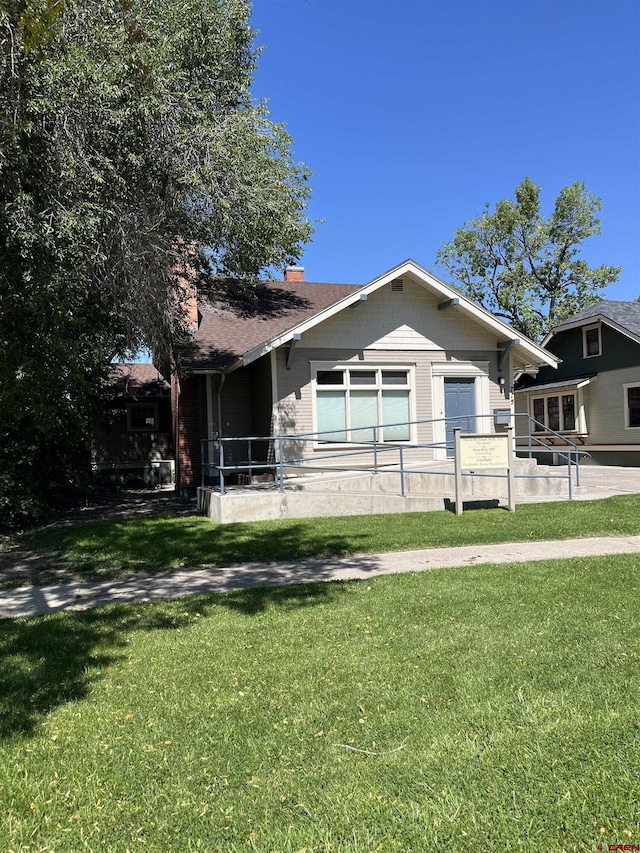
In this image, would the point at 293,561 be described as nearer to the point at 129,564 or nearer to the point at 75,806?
the point at 129,564

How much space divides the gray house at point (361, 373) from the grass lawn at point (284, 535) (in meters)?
3.90

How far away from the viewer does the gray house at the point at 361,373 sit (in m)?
14.8

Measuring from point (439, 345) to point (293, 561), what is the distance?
30.7ft

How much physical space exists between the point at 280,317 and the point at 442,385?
17.3 feet

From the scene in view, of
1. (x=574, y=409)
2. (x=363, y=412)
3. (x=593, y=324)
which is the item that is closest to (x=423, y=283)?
(x=363, y=412)

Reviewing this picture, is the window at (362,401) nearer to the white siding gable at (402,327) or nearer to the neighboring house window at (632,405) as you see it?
the white siding gable at (402,327)

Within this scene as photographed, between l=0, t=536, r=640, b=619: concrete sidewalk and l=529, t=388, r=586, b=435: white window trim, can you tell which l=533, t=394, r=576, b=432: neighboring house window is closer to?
l=529, t=388, r=586, b=435: white window trim

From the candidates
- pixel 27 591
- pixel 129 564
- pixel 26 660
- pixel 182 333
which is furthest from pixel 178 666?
pixel 182 333

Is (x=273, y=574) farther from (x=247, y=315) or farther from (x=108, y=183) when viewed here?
(x=247, y=315)

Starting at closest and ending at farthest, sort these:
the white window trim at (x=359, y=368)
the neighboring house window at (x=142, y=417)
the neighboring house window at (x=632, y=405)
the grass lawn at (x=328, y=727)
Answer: the grass lawn at (x=328, y=727) < the white window trim at (x=359, y=368) < the neighboring house window at (x=632, y=405) < the neighboring house window at (x=142, y=417)

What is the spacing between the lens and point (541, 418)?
93.1 feet

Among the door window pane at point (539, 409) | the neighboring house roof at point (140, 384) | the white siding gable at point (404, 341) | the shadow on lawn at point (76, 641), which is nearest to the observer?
the shadow on lawn at point (76, 641)

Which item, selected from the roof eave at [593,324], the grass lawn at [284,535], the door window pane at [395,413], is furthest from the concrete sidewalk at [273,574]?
the roof eave at [593,324]

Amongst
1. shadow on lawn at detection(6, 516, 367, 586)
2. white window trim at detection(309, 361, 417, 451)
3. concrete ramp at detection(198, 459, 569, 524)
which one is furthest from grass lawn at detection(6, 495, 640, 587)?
white window trim at detection(309, 361, 417, 451)
